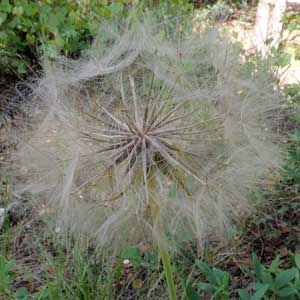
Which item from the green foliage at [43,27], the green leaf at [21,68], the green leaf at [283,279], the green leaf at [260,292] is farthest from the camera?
the green leaf at [21,68]

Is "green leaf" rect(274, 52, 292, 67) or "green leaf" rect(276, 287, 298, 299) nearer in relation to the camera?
"green leaf" rect(276, 287, 298, 299)

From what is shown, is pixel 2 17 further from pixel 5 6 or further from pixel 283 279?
pixel 283 279

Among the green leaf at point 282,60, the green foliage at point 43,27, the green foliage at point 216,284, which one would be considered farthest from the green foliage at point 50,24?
the green foliage at point 216,284

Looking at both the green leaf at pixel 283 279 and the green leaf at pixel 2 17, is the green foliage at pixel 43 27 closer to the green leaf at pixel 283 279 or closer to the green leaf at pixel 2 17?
the green leaf at pixel 2 17

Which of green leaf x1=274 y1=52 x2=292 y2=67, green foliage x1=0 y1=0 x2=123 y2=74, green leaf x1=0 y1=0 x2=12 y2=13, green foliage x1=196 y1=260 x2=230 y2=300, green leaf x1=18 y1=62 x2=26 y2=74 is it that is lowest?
green foliage x1=196 y1=260 x2=230 y2=300

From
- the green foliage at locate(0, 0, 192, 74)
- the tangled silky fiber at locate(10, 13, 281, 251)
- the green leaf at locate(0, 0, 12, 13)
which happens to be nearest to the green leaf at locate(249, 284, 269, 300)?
the tangled silky fiber at locate(10, 13, 281, 251)

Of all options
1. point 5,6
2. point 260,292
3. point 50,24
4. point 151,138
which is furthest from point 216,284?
point 5,6

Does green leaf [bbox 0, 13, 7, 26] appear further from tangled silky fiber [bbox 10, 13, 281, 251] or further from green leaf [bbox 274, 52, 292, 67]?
green leaf [bbox 274, 52, 292, 67]

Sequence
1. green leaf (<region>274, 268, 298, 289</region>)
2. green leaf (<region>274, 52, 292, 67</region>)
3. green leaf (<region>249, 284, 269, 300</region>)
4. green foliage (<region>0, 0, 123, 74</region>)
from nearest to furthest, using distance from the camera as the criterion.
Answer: green leaf (<region>249, 284, 269, 300</region>) → green leaf (<region>274, 268, 298, 289</region>) → green foliage (<region>0, 0, 123, 74</region>) → green leaf (<region>274, 52, 292, 67</region>)

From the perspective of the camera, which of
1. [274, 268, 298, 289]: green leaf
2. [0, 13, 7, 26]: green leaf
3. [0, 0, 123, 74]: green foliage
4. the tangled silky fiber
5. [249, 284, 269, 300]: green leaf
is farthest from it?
[0, 0, 123, 74]: green foliage
